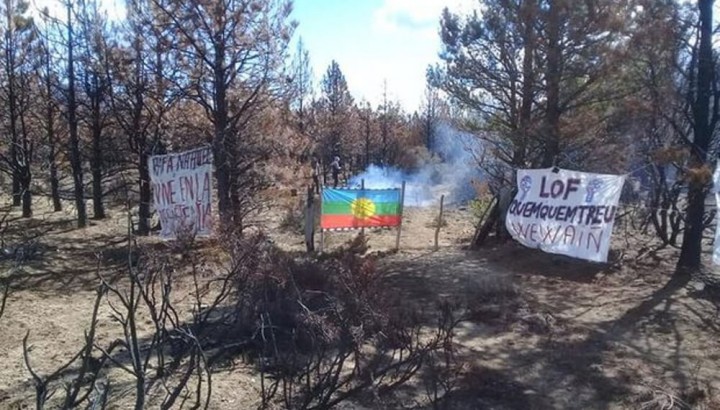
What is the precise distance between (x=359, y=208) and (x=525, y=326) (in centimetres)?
602

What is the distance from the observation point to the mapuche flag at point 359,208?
12805 mm

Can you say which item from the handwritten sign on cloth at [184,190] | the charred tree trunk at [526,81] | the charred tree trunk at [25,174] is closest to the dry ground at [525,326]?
the handwritten sign on cloth at [184,190]

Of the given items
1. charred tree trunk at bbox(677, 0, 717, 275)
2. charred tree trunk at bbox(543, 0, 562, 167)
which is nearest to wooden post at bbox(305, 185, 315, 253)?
charred tree trunk at bbox(543, 0, 562, 167)

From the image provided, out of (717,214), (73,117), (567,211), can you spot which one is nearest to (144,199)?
(73,117)

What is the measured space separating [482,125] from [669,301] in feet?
21.1

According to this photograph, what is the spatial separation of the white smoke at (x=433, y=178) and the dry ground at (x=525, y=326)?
47.1ft

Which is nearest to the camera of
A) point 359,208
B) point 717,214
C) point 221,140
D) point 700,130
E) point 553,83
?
point 717,214

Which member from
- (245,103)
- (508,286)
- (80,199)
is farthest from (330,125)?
(508,286)

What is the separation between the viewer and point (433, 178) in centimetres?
3612

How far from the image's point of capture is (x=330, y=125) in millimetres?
34312

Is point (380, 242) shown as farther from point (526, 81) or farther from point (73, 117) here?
point (73, 117)

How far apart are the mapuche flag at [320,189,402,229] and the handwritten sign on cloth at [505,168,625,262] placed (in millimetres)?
3865

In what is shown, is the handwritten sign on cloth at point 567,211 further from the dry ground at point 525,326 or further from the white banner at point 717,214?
the white banner at point 717,214

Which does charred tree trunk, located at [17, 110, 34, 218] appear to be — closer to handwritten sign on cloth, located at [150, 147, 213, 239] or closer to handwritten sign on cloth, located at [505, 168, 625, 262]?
handwritten sign on cloth, located at [150, 147, 213, 239]
